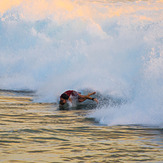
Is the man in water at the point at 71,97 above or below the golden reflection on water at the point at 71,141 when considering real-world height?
above

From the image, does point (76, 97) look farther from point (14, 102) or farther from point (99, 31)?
point (99, 31)

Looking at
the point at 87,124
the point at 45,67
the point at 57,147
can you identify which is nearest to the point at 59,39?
the point at 45,67

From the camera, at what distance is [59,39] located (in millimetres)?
41344

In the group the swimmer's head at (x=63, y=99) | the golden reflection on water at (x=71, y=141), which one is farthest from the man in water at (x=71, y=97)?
the golden reflection on water at (x=71, y=141)

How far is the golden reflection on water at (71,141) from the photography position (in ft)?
30.1

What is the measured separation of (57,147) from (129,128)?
2905mm

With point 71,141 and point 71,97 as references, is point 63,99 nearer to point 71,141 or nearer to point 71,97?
point 71,97

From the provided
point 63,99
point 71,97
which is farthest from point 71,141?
point 71,97

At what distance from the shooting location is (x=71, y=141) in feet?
35.0

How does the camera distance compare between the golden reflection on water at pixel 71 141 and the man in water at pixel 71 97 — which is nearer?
the golden reflection on water at pixel 71 141

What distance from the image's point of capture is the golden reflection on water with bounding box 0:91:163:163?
30.1 feet

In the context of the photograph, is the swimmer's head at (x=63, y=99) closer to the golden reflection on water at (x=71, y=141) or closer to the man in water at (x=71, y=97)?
the man in water at (x=71, y=97)

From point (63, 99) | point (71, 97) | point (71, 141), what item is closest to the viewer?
point (71, 141)

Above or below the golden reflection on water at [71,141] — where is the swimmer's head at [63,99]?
above
